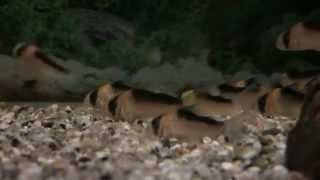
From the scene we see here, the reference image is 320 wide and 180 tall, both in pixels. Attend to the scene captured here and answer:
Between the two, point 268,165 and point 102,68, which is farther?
point 102,68

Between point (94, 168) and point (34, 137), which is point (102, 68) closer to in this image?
point (34, 137)

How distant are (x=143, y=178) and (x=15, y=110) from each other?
2.96 m

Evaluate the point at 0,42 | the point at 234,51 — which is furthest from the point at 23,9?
the point at 234,51

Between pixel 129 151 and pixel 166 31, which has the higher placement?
pixel 166 31

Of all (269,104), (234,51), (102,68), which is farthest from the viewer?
(234,51)

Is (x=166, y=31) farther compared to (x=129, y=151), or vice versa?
(x=166, y=31)

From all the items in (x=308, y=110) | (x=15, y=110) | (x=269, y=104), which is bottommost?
(x=15, y=110)

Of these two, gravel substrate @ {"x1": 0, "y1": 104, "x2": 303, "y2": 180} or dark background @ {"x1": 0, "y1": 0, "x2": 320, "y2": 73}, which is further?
dark background @ {"x1": 0, "y1": 0, "x2": 320, "y2": 73}

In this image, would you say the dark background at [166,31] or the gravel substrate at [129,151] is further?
the dark background at [166,31]

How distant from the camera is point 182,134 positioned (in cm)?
411

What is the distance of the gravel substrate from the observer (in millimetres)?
3059

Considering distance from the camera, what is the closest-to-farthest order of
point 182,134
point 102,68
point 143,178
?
point 143,178 → point 182,134 → point 102,68

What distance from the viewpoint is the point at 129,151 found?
12.2 feet

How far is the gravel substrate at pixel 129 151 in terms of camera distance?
3.06 metres
